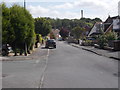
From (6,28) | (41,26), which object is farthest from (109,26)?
(6,28)

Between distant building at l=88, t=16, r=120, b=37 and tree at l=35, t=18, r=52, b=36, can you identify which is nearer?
distant building at l=88, t=16, r=120, b=37

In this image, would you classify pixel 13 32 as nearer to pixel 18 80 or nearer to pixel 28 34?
pixel 28 34

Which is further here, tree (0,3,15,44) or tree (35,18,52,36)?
tree (35,18,52,36)

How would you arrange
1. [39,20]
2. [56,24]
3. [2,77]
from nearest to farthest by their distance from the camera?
[2,77] → [39,20] → [56,24]

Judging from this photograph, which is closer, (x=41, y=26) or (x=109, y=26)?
(x=109, y=26)

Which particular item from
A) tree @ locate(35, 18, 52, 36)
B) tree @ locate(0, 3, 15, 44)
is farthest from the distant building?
tree @ locate(0, 3, 15, 44)

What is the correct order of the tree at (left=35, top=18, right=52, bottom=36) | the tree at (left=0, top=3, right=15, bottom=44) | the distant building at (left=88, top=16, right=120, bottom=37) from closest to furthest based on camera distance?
the tree at (left=0, top=3, right=15, bottom=44)
the distant building at (left=88, top=16, right=120, bottom=37)
the tree at (left=35, top=18, right=52, bottom=36)

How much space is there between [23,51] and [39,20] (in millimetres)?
52670

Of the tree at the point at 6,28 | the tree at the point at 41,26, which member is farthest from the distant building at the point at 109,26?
the tree at the point at 6,28

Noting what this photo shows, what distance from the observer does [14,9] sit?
28.2 m

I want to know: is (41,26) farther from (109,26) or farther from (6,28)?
(6,28)

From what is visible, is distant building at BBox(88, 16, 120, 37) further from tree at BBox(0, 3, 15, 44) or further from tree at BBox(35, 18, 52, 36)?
tree at BBox(0, 3, 15, 44)

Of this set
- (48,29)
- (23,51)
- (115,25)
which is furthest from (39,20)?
(23,51)

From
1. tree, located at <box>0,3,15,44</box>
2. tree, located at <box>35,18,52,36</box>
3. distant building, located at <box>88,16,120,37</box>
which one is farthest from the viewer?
tree, located at <box>35,18,52,36</box>
